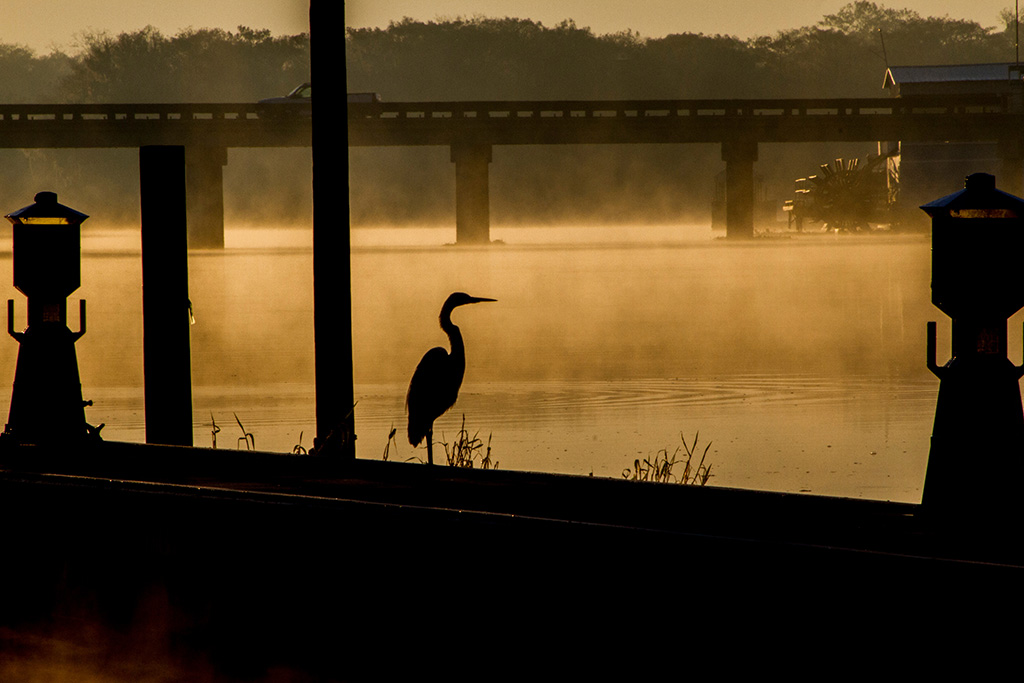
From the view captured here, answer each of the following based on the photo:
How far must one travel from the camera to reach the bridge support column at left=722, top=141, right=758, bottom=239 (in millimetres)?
61938

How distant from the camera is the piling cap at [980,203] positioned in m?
4.84

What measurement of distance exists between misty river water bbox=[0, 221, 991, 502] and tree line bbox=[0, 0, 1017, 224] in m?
100

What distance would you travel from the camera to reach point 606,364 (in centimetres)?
1697

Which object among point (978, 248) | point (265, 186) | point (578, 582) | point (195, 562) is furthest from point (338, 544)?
point (265, 186)

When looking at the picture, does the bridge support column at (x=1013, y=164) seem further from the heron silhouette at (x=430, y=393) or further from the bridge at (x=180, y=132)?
the heron silhouette at (x=430, y=393)

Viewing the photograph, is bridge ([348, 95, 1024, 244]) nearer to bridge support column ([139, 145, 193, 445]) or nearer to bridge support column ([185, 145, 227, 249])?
bridge support column ([185, 145, 227, 249])

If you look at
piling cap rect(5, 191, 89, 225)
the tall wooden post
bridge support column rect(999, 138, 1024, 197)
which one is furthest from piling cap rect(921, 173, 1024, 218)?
bridge support column rect(999, 138, 1024, 197)

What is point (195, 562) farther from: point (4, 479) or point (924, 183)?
point (924, 183)

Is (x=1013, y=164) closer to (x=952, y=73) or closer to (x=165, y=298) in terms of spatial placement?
(x=952, y=73)

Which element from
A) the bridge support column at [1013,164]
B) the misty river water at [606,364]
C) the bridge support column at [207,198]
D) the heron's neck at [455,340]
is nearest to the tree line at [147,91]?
the bridge support column at [207,198]

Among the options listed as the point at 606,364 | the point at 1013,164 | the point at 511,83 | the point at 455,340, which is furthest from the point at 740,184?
the point at 511,83

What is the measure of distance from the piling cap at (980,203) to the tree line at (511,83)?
415 feet

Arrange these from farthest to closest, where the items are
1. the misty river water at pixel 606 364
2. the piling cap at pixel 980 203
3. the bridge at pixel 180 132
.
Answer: the bridge at pixel 180 132, the misty river water at pixel 606 364, the piling cap at pixel 980 203

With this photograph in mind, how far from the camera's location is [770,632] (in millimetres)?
3859
